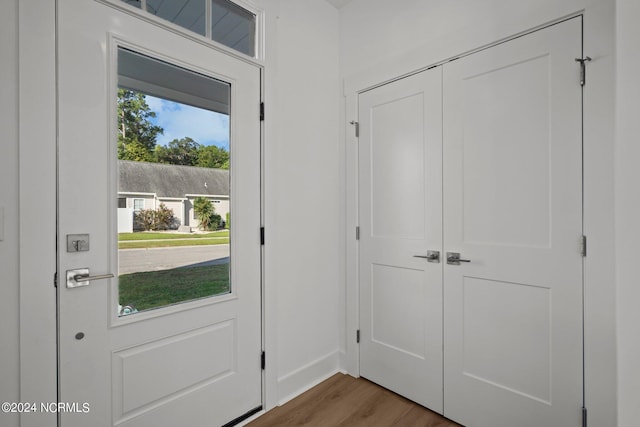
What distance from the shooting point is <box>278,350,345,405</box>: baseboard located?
2143 millimetres

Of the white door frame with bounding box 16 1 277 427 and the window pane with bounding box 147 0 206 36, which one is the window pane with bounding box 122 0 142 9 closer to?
the window pane with bounding box 147 0 206 36

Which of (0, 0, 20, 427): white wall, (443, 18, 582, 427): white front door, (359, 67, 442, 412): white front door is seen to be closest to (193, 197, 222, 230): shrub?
(0, 0, 20, 427): white wall

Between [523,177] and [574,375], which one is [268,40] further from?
Result: [574,375]

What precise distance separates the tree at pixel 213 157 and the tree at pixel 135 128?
9.7 inches

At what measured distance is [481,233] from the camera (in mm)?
1822

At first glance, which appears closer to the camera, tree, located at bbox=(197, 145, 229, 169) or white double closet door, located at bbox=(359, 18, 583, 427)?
white double closet door, located at bbox=(359, 18, 583, 427)

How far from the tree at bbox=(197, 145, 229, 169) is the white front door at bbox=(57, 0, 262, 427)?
46 millimetres

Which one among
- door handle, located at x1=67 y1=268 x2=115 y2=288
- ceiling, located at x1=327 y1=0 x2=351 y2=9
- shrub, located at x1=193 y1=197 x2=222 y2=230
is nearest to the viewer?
door handle, located at x1=67 y1=268 x2=115 y2=288

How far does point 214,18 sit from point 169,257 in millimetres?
1357

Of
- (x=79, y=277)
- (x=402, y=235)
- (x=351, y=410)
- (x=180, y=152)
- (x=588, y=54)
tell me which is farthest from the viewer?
(x=402, y=235)

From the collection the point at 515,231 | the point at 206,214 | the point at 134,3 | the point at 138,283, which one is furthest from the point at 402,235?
the point at 134,3

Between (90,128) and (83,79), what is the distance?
8.0 inches

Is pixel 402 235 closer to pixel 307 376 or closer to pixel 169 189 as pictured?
pixel 307 376

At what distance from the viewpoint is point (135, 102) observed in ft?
5.03
